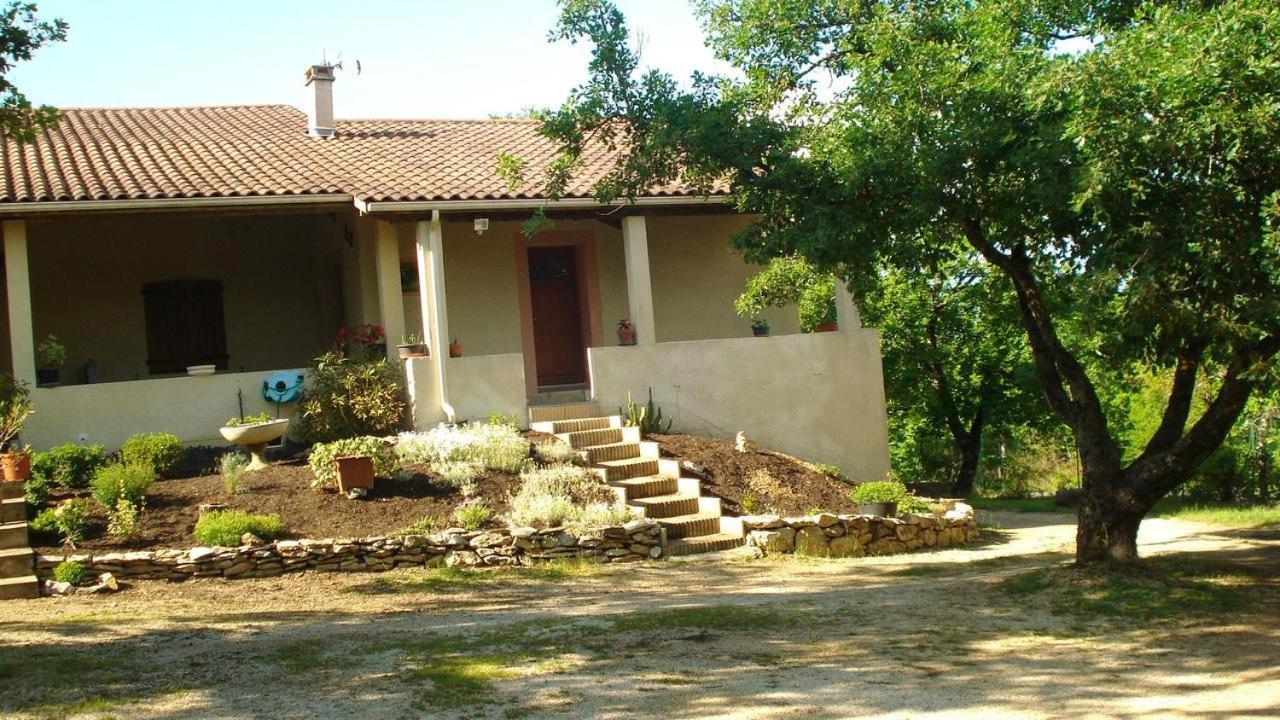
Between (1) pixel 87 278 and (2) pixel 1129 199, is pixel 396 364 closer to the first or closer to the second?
(1) pixel 87 278

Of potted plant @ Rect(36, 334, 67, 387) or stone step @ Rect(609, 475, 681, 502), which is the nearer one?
stone step @ Rect(609, 475, 681, 502)

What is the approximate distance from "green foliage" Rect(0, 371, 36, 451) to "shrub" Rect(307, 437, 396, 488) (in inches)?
131

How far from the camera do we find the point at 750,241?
34.7ft

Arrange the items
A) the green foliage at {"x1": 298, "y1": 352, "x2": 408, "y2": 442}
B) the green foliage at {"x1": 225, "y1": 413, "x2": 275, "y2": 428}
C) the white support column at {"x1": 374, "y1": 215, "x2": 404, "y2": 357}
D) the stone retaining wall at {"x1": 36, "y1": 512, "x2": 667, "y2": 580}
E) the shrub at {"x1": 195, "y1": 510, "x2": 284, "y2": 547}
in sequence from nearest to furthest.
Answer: the stone retaining wall at {"x1": 36, "y1": 512, "x2": 667, "y2": 580} → the shrub at {"x1": 195, "y1": 510, "x2": 284, "y2": 547} → the green foliage at {"x1": 225, "y1": 413, "x2": 275, "y2": 428} → the green foliage at {"x1": 298, "y1": 352, "x2": 408, "y2": 442} → the white support column at {"x1": 374, "y1": 215, "x2": 404, "y2": 357}

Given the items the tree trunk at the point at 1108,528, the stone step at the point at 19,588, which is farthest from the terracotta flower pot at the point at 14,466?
the tree trunk at the point at 1108,528

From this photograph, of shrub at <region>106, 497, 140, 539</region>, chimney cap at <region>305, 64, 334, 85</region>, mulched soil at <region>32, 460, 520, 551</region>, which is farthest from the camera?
chimney cap at <region>305, 64, 334, 85</region>

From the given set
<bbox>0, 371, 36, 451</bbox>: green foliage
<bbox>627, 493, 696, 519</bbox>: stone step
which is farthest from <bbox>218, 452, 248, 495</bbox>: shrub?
<bbox>627, 493, 696, 519</bbox>: stone step

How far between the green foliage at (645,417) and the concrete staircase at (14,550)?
7050 millimetres

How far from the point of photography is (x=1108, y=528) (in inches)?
384

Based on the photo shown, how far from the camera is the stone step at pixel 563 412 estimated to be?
49.5 ft

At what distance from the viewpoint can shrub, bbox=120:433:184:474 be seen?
1305 cm

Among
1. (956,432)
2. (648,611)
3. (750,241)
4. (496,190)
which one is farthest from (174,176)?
(956,432)

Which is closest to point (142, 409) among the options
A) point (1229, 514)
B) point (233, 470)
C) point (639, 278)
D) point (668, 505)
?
point (233, 470)

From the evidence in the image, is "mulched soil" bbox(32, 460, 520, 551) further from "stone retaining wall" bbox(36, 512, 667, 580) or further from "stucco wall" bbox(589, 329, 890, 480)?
"stucco wall" bbox(589, 329, 890, 480)
